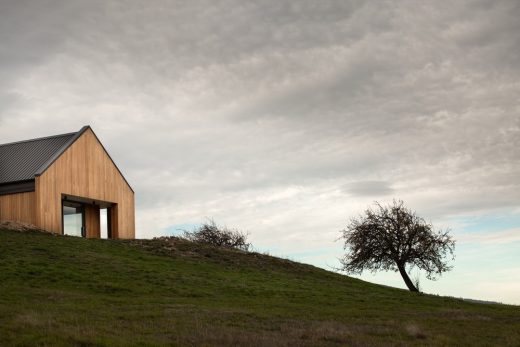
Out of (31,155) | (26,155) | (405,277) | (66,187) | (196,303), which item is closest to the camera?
(196,303)

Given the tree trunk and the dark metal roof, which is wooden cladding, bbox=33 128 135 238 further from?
the tree trunk

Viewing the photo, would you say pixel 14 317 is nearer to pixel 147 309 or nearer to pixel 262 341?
pixel 147 309

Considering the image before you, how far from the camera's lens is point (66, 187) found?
1818 inches

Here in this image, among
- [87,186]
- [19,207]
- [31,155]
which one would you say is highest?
[31,155]

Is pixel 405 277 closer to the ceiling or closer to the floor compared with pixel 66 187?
closer to the floor

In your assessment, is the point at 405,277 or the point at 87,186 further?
the point at 405,277

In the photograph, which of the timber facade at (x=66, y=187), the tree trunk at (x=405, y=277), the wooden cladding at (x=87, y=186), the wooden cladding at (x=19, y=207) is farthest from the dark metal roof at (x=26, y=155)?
the tree trunk at (x=405, y=277)

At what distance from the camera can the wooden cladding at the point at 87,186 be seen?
44188 mm

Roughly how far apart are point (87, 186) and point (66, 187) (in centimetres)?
270

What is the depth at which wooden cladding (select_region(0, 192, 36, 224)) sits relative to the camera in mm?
43931

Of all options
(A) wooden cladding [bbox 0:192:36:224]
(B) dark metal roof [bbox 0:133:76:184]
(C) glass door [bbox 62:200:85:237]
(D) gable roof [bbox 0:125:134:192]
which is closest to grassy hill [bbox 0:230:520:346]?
(A) wooden cladding [bbox 0:192:36:224]

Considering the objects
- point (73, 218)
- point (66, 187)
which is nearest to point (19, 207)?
point (66, 187)

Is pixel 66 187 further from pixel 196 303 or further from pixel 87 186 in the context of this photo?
pixel 196 303

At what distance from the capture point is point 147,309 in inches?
869
